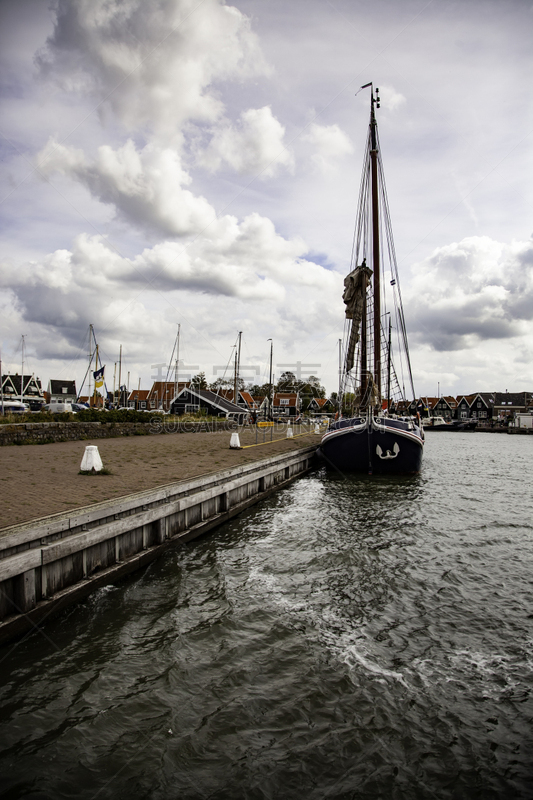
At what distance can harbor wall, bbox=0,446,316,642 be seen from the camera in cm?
527

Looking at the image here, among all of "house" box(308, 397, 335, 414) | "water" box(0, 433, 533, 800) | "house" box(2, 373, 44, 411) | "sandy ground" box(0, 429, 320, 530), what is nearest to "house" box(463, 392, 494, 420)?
"house" box(308, 397, 335, 414)

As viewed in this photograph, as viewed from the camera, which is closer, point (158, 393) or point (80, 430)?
point (80, 430)

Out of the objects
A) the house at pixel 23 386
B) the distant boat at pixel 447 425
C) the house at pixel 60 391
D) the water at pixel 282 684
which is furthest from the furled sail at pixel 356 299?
the house at pixel 60 391

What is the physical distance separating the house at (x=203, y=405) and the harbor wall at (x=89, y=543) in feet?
144

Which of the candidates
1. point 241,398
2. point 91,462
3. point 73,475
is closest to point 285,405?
point 241,398

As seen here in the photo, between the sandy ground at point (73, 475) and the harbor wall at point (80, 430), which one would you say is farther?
the harbor wall at point (80, 430)

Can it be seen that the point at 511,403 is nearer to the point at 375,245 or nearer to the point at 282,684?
the point at 375,245

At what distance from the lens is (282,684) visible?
481cm

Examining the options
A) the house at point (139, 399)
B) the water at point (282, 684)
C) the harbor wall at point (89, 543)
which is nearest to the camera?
the water at point (282, 684)

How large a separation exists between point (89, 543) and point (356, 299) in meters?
18.4

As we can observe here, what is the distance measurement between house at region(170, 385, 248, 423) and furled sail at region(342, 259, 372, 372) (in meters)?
Result: 33.5

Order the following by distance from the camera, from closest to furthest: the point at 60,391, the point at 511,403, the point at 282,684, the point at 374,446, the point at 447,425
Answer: the point at 282,684
the point at 374,446
the point at 447,425
the point at 60,391
the point at 511,403

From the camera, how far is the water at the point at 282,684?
144 inches

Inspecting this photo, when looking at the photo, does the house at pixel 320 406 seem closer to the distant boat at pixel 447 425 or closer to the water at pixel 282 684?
the distant boat at pixel 447 425
